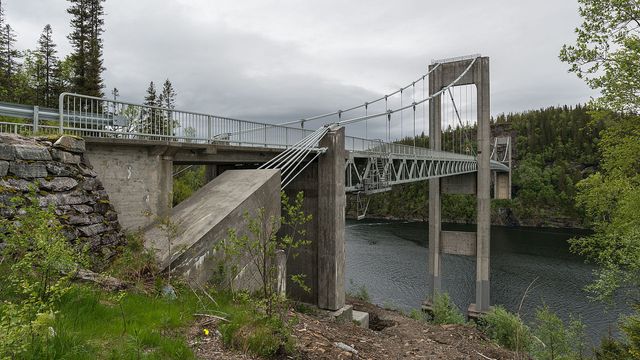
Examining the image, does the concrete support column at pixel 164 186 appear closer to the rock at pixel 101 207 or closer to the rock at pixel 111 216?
the rock at pixel 111 216

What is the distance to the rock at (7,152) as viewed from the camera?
498 centimetres

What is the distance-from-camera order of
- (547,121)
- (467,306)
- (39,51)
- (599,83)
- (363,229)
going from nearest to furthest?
(599,83) < (467,306) < (39,51) < (363,229) < (547,121)

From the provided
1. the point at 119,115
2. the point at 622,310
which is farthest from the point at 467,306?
the point at 119,115

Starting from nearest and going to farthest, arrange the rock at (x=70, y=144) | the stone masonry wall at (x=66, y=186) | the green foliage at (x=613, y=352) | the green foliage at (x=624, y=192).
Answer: the stone masonry wall at (x=66, y=186) < the rock at (x=70, y=144) < the green foliage at (x=613, y=352) < the green foliage at (x=624, y=192)

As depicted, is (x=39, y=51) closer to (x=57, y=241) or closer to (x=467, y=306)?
(x=57, y=241)

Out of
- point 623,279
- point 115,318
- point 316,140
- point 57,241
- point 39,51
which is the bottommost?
point 623,279

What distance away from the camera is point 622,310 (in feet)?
67.3

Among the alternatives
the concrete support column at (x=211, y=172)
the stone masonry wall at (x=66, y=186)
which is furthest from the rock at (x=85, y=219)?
the concrete support column at (x=211, y=172)

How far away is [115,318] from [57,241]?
102 centimetres

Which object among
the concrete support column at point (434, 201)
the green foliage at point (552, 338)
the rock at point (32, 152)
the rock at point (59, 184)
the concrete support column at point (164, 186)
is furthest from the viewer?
the concrete support column at point (434, 201)

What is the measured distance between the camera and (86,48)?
2861 cm

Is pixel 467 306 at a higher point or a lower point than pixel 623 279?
lower

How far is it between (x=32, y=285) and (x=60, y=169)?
10.1 ft

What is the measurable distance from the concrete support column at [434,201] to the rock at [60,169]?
64.5 feet
